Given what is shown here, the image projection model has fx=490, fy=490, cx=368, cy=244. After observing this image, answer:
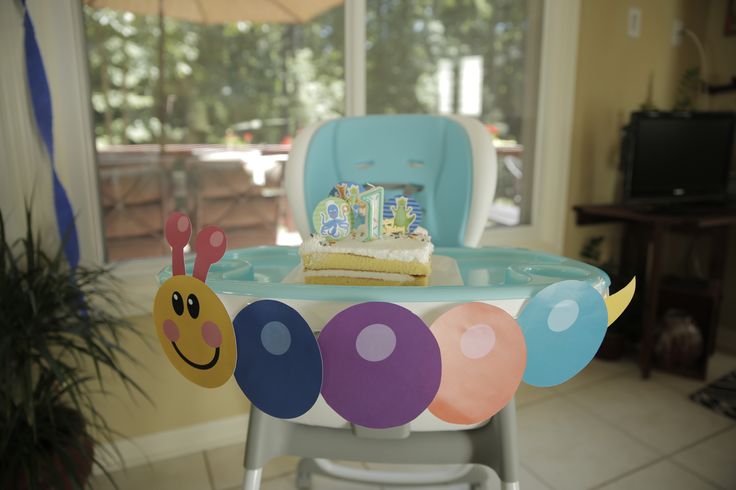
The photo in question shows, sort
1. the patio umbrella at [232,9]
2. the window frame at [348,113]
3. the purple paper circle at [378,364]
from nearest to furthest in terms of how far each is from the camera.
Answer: the purple paper circle at [378,364] < the window frame at [348,113] < the patio umbrella at [232,9]

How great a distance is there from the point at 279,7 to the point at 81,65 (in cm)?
96

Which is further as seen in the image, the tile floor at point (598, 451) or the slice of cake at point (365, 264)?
the tile floor at point (598, 451)

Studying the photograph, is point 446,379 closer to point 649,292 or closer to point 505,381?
point 505,381

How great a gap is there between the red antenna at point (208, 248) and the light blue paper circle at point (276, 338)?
12 centimetres

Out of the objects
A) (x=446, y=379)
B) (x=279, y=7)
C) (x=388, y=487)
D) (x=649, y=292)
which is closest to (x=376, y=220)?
(x=446, y=379)

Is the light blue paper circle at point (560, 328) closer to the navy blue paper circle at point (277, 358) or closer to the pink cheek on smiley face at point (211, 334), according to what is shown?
the navy blue paper circle at point (277, 358)

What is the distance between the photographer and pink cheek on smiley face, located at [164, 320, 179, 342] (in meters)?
0.63

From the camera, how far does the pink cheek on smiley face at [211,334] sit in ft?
1.95

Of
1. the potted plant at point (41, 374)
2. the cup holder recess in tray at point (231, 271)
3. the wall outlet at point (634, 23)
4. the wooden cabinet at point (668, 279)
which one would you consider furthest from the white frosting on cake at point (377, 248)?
the wall outlet at point (634, 23)

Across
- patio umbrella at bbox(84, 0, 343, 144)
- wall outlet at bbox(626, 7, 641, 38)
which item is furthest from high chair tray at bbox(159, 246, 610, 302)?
wall outlet at bbox(626, 7, 641, 38)

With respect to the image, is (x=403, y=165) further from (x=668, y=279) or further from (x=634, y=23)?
(x=634, y=23)

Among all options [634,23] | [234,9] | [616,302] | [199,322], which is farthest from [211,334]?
[634,23]

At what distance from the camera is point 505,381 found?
1.95ft

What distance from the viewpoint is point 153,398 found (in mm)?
1834
